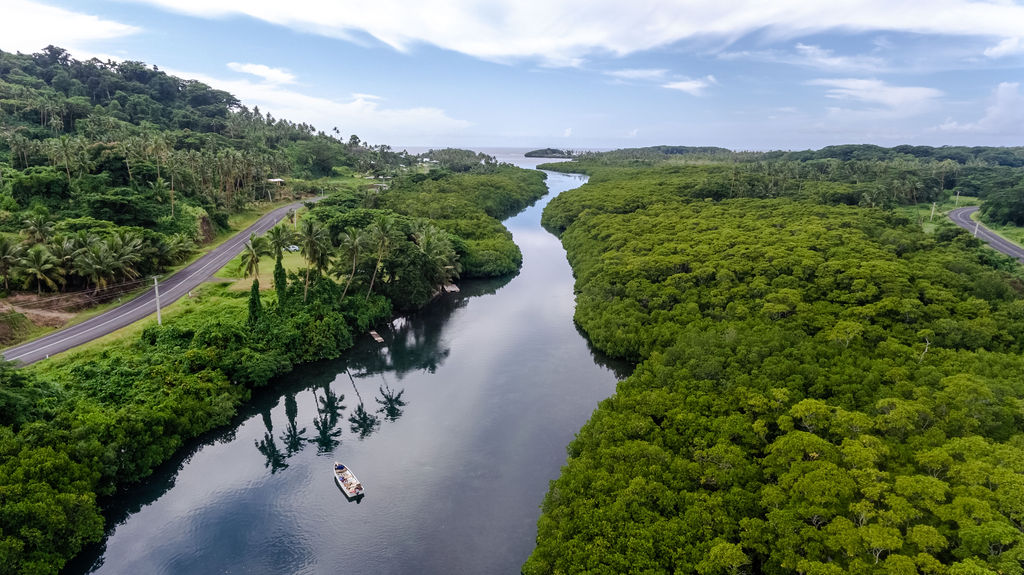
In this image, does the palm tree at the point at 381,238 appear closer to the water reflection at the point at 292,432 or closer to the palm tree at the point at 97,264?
the water reflection at the point at 292,432

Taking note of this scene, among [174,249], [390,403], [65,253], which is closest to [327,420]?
[390,403]

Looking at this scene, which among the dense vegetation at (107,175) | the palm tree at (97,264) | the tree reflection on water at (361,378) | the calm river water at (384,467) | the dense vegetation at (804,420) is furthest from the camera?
the dense vegetation at (107,175)

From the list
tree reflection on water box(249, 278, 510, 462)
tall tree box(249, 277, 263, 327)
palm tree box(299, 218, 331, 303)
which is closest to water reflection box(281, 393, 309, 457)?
tree reflection on water box(249, 278, 510, 462)

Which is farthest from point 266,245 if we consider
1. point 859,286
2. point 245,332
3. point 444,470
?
point 859,286

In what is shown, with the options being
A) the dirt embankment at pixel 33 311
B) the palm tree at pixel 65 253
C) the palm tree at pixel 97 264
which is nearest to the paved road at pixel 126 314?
the dirt embankment at pixel 33 311

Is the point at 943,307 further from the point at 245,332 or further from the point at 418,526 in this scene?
the point at 245,332

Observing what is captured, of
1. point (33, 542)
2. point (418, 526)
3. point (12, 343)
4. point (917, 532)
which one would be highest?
point (917, 532)
